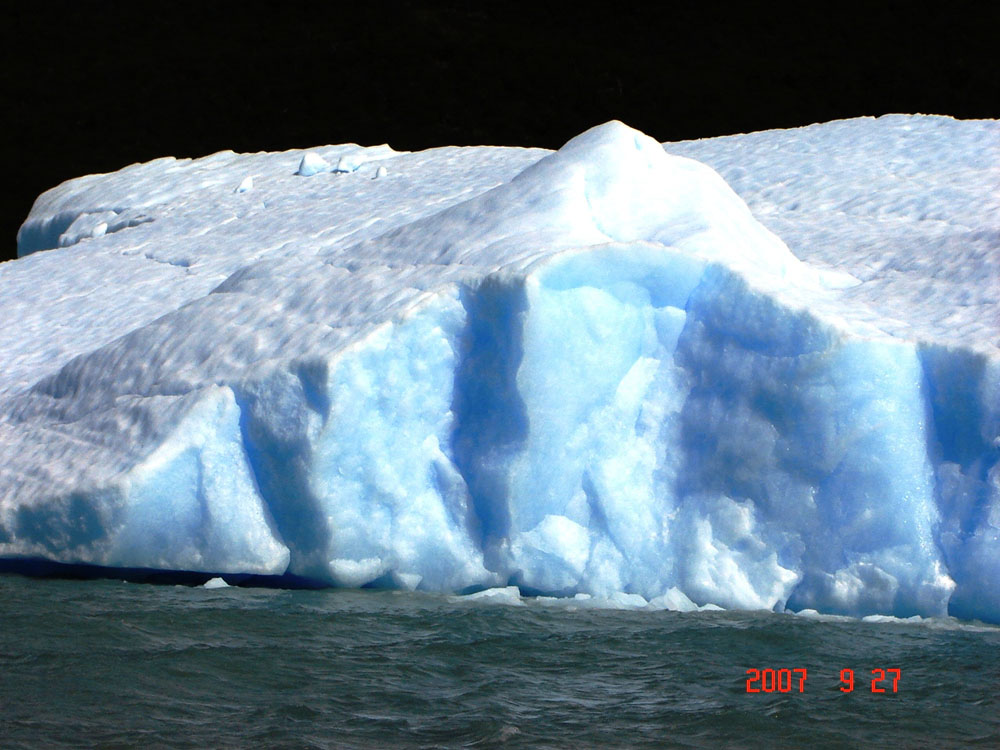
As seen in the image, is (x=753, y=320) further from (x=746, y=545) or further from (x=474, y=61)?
(x=474, y=61)

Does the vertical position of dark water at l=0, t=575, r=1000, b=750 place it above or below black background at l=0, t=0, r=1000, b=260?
below

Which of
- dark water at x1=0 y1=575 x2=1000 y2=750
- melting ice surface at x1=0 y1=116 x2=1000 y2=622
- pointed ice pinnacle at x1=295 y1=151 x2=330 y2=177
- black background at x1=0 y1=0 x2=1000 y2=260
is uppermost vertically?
black background at x1=0 y1=0 x2=1000 y2=260

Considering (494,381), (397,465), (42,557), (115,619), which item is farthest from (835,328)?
(42,557)
